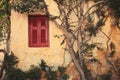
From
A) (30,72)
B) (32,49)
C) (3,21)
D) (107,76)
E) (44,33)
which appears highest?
(3,21)

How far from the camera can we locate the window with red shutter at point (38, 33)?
711 inches

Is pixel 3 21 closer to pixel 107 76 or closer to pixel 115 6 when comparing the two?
pixel 115 6

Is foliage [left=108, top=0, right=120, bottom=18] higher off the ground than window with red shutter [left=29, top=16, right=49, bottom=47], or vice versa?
foliage [left=108, top=0, right=120, bottom=18]

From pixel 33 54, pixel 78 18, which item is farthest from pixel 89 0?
pixel 33 54

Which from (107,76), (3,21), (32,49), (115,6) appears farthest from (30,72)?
(115,6)

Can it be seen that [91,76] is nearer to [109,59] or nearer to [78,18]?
[109,59]

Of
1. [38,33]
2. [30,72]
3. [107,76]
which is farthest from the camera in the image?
[38,33]

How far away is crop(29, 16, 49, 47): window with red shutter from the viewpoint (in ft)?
59.2

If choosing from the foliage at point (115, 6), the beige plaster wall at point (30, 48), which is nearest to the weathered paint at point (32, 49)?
the beige plaster wall at point (30, 48)

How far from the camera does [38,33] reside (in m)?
18.0

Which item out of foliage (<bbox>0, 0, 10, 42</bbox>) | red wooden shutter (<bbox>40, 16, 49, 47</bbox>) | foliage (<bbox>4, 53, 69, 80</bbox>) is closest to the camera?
foliage (<bbox>4, 53, 69, 80</bbox>)

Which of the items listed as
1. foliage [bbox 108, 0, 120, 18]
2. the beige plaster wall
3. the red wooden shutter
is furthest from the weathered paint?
foliage [bbox 108, 0, 120, 18]

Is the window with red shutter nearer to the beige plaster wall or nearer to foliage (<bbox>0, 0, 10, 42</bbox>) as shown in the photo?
the beige plaster wall

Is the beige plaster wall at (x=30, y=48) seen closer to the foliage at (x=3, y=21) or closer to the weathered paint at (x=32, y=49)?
the weathered paint at (x=32, y=49)
